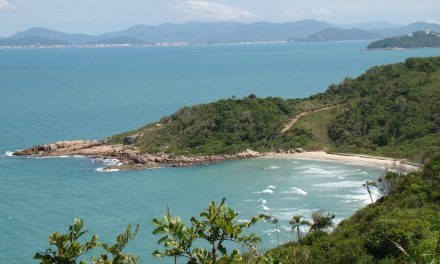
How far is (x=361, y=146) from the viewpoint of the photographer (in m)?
62.8

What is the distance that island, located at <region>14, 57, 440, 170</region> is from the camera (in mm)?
61719

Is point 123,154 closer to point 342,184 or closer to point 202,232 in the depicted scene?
point 342,184

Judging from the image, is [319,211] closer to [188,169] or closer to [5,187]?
[188,169]

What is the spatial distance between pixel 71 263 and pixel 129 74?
A: 173 meters

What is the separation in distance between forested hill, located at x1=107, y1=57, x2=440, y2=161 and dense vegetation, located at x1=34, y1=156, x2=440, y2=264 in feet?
53.1

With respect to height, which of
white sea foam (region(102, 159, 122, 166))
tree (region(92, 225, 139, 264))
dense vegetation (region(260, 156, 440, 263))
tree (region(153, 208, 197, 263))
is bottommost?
white sea foam (region(102, 159, 122, 166))

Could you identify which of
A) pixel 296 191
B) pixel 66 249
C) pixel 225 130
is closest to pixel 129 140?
pixel 225 130

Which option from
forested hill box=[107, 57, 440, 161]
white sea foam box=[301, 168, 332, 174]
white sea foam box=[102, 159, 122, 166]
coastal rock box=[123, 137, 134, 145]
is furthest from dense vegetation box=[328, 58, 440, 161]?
white sea foam box=[102, 159, 122, 166]

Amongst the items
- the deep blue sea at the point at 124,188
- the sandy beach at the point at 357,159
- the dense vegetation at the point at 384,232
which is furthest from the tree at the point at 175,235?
the sandy beach at the point at 357,159

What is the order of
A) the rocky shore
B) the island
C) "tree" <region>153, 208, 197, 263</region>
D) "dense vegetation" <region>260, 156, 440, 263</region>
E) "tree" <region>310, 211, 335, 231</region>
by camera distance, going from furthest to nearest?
the island < the rocky shore < "tree" <region>310, 211, 335, 231</region> < "dense vegetation" <region>260, 156, 440, 263</region> < "tree" <region>153, 208, 197, 263</region>

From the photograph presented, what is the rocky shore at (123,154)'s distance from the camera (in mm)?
60750

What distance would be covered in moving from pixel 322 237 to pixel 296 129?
123ft

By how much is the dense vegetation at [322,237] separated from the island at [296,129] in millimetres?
16241

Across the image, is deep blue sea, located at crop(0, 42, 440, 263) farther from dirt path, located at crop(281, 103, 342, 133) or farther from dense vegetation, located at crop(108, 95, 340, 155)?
dirt path, located at crop(281, 103, 342, 133)
